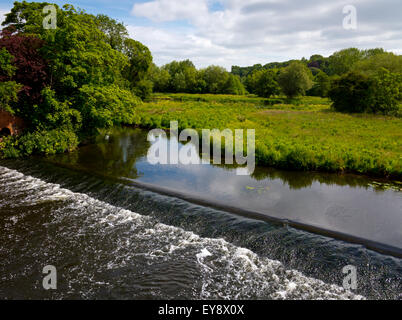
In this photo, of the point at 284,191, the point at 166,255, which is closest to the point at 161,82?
the point at 284,191

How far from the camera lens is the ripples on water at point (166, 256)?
6855 millimetres

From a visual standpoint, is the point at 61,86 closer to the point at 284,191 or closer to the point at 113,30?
the point at 284,191

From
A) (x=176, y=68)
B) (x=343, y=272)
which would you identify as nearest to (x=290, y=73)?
(x=176, y=68)

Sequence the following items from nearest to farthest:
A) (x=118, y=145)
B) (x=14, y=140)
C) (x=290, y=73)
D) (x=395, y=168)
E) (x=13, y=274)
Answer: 1. (x=13, y=274)
2. (x=395, y=168)
3. (x=14, y=140)
4. (x=118, y=145)
5. (x=290, y=73)

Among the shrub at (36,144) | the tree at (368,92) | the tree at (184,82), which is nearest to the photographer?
the shrub at (36,144)

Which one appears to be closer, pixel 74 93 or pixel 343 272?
pixel 343 272

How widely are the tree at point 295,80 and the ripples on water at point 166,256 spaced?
59718 mm

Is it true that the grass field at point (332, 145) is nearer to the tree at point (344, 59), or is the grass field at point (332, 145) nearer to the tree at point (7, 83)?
the tree at point (7, 83)

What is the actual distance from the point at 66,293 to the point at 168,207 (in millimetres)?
4930

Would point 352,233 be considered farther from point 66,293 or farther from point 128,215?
point 66,293

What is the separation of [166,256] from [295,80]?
6312cm

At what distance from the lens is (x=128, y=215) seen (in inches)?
415

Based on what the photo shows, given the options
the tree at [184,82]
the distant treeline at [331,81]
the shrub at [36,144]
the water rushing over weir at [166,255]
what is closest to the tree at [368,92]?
the distant treeline at [331,81]
